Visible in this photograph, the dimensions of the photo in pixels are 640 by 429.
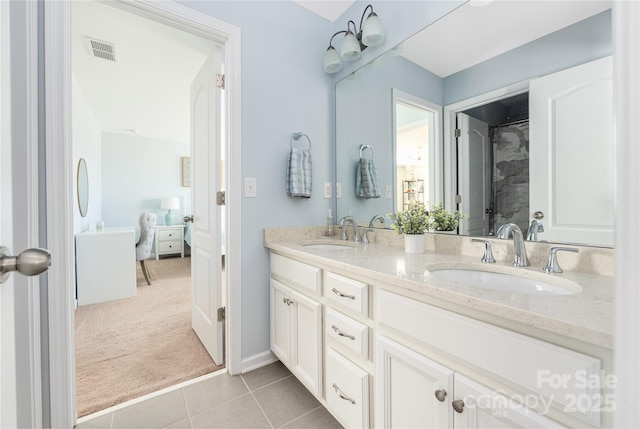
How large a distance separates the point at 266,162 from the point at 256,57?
65 centimetres

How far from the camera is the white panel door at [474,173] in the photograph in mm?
1262

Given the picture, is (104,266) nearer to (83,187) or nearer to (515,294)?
(83,187)

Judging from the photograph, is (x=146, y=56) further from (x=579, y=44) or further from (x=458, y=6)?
(x=579, y=44)

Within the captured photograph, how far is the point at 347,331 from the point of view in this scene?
113cm

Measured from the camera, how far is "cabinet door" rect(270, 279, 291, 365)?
156 cm

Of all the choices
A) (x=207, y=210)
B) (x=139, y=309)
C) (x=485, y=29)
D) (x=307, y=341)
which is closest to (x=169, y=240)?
(x=139, y=309)

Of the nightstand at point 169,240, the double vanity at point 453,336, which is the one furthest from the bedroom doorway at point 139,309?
the nightstand at point 169,240

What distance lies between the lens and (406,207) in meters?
1.62

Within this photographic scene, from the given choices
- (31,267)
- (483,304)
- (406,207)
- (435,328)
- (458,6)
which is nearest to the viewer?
(31,267)

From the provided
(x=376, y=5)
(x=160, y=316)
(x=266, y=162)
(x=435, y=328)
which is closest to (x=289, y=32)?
(x=376, y=5)

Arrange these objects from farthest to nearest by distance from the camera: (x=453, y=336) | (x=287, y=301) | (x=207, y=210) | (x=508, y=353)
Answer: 1. (x=207, y=210)
2. (x=287, y=301)
3. (x=453, y=336)
4. (x=508, y=353)

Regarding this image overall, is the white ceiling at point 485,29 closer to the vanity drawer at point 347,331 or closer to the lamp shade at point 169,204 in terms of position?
the vanity drawer at point 347,331

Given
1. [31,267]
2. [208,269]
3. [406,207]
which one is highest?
[406,207]

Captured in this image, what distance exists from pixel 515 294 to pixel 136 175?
6086 mm
